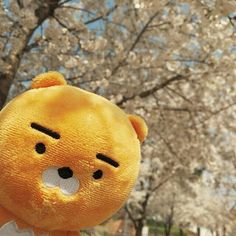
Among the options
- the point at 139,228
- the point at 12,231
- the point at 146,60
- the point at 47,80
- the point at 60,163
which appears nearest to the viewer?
the point at 60,163

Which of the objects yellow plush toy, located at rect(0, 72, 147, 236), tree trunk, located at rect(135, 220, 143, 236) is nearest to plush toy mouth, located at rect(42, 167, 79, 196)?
yellow plush toy, located at rect(0, 72, 147, 236)

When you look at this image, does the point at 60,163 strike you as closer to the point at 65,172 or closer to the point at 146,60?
the point at 65,172

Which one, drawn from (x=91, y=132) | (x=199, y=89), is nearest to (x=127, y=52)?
(x=199, y=89)

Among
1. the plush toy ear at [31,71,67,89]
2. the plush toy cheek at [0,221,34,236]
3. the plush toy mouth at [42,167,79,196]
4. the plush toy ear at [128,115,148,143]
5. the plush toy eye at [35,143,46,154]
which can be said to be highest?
the plush toy ear at [31,71,67,89]

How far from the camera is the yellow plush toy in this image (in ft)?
7.86

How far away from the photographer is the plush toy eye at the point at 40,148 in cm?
242

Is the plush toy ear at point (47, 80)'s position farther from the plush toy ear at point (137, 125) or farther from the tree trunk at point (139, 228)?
the tree trunk at point (139, 228)

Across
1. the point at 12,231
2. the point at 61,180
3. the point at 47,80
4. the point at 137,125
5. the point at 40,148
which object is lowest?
the point at 12,231

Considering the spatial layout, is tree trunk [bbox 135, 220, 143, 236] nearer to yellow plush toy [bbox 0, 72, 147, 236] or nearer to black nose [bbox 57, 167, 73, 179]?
yellow plush toy [bbox 0, 72, 147, 236]

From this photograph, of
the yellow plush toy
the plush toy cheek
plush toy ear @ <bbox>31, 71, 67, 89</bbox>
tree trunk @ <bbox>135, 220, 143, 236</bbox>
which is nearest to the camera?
the yellow plush toy

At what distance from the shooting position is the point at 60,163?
2.40 m

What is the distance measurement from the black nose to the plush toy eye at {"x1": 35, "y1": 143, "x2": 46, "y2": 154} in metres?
0.12

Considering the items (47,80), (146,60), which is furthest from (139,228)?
(47,80)

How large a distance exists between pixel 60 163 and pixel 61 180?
0.09 m
